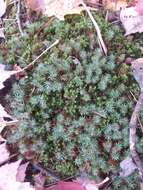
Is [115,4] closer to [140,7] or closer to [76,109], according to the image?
[140,7]

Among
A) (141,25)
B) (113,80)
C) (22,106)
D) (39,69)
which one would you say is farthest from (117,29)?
(22,106)

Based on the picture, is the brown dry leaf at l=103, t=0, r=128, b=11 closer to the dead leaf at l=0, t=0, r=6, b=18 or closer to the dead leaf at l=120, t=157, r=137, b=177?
the dead leaf at l=0, t=0, r=6, b=18

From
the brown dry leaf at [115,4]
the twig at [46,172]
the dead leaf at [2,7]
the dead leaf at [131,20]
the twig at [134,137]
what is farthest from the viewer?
the dead leaf at [2,7]

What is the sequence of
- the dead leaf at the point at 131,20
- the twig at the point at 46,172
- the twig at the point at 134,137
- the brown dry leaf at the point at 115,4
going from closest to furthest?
the twig at the point at 134,137
the twig at the point at 46,172
the dead leaf at the point at 131,20
the brown dry leaf at the point at 115,4

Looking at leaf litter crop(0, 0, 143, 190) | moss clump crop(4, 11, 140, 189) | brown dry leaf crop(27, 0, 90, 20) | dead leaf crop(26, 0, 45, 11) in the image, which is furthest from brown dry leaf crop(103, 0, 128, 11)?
dead leaf crop(26, 0, 45, 11)

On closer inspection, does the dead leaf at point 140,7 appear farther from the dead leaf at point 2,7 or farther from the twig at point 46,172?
the twig at point 46,172

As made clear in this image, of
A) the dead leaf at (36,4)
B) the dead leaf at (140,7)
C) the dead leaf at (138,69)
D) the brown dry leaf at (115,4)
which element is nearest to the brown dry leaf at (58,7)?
the dead leaf at (36,4)

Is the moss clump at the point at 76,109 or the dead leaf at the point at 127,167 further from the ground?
the moss clump at the point at 76,109

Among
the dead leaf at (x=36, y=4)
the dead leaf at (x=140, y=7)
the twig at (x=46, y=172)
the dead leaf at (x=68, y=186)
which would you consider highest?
the dead leaf at (x=36, y=4)

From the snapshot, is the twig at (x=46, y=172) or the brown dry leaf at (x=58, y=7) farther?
the brown dry leaf at (x=58, y=7)
